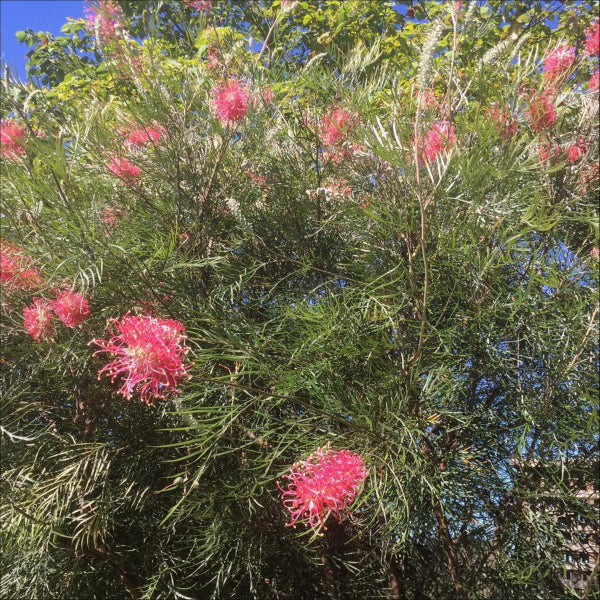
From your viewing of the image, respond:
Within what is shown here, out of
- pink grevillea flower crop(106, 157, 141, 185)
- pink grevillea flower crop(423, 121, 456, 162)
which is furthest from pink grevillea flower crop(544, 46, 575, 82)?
pink grevillea flower crop(106, 157, 141, 185)

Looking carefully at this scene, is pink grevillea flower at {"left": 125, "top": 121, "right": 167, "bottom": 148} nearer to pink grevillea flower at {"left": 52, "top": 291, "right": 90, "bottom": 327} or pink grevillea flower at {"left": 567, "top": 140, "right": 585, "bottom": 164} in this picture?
pink grevillea flower at {"left": 52, "top": 291, "right": 90, "bottom": 327}

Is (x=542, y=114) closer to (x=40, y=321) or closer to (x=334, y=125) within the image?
(x=334, y=125)

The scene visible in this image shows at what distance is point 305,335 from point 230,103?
0.80 metres

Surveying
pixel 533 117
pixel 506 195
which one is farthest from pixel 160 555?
pixel 533 117

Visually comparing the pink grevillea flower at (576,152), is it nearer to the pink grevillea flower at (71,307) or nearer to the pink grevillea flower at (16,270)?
the pink grevillea flower at (71,307)

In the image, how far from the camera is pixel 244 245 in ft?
6.93

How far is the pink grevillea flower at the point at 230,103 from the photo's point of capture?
186cm

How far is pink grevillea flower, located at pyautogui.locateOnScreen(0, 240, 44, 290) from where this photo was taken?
1846 mm

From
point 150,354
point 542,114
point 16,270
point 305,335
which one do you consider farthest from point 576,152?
point 16,270

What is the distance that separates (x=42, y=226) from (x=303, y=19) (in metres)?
2.55

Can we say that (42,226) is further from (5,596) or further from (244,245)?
(5,596)

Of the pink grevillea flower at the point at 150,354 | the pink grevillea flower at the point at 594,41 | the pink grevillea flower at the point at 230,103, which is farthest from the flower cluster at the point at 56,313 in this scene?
the pink grevillea flower at the point at 594,41

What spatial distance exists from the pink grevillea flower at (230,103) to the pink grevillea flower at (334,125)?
1.06ft

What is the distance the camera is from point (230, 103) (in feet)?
6.11
